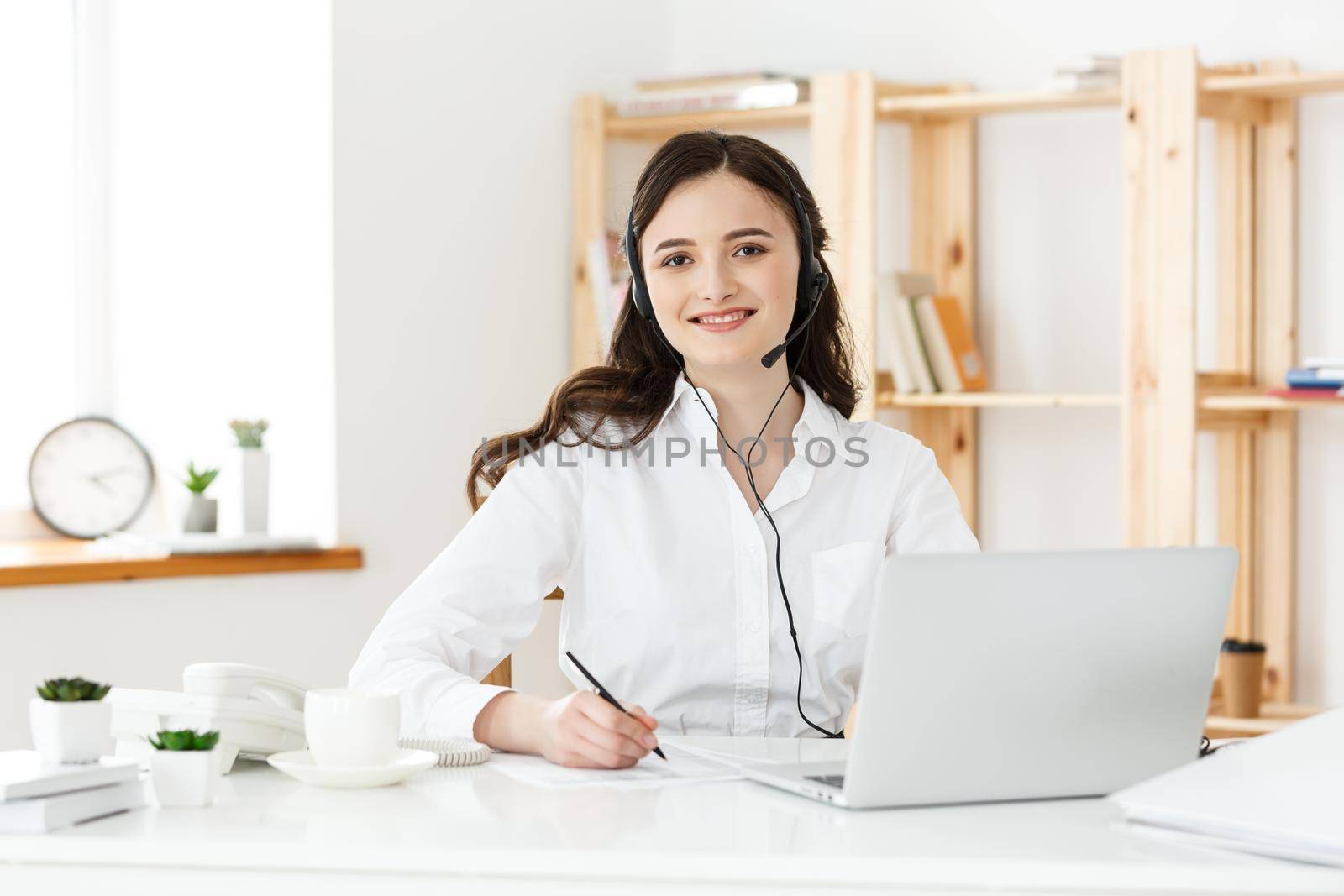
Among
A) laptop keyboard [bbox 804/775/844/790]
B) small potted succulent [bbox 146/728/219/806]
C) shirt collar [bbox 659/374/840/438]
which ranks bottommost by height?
laptop keyboard [bbox 804/775/844/790]

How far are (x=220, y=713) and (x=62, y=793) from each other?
0.66 feet

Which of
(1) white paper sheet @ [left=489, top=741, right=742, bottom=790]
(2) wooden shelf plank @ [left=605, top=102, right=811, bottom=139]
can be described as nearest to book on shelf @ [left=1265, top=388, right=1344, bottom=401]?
(2) wooden shelf plank @ [left=605, top=102, right=811, bottom=139]

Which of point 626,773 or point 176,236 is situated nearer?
point 626,773

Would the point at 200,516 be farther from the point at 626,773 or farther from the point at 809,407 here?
the point at 626,773

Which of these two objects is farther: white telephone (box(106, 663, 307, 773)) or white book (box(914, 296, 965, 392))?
white book (box(914, 296, 965, 392))

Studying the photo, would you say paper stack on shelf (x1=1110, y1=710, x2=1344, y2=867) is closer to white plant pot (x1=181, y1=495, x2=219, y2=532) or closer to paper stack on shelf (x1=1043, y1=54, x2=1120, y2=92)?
paper stack on shelf (x1=1043, y1=54, x2=1120, y2=92)

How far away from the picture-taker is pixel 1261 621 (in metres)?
3.19

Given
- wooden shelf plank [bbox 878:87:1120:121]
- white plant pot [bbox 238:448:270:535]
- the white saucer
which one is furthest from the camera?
wooden shelf plank [bbox 878:87:1120:121]

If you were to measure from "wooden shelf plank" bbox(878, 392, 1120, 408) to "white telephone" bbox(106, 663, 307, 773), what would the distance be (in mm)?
2172

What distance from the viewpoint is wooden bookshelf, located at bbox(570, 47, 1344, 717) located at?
2.99 m

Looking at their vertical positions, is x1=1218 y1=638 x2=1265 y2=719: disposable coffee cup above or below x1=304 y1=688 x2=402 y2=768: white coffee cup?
below

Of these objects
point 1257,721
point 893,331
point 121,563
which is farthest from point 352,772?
point 893,331

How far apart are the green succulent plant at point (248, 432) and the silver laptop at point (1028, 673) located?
6.84 ft

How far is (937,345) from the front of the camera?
3363 millimetres
